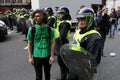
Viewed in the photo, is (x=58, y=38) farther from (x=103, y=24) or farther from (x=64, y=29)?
(x=103, y=24)

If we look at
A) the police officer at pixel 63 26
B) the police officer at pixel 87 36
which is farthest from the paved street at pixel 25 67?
the police officer at pixel 87 36

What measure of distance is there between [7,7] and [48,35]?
1354 inches

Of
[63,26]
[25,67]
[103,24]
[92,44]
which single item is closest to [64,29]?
[63,26]

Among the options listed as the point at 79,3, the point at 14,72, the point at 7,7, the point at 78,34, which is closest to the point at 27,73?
the point at 14,72

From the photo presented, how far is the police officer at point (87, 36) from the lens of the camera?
2.87 metres

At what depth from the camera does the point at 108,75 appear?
21.3ft

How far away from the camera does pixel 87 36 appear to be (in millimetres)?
3010

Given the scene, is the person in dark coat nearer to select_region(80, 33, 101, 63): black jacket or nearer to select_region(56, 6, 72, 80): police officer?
select_region(56, 6, 72, 80): police officer

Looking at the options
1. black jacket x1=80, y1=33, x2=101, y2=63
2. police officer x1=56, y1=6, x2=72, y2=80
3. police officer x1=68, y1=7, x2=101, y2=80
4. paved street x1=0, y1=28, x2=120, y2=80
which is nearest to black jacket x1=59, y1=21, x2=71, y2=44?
police officer x1=56, y1=6, x2=72, y2=80

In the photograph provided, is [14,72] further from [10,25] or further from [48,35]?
[10,25]

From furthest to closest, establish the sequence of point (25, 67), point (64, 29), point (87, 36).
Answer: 1. point (25, 67)
2. point (64, 29)
3. point (87, 36)

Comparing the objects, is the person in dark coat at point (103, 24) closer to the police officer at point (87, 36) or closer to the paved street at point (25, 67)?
the paved street at point (25, 67)

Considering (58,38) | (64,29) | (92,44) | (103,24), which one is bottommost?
(103,24)

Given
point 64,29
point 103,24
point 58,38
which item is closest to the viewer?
point 64,29
